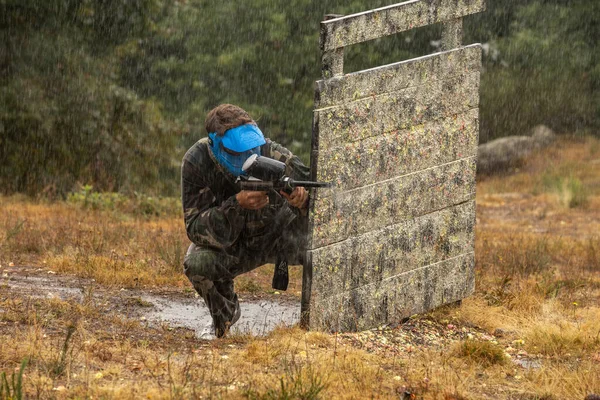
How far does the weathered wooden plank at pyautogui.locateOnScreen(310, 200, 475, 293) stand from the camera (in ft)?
19.4

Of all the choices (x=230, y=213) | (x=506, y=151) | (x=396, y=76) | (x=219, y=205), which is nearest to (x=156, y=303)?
(x=219, y=205)

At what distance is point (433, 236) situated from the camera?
6773 mm

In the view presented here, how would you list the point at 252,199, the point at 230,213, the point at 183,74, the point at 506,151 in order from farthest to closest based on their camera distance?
the point at 506,151 < the point at 183,74 < the point at 230,213 < the point at 252,199

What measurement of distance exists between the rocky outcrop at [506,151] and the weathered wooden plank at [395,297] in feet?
58.7

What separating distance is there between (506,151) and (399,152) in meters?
20.2

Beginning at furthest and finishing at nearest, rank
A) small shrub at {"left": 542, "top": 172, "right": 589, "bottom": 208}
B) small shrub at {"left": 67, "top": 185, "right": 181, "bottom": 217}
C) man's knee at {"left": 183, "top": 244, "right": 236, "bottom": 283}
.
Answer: small shrub at {"left": 542, "top": 172, "right": 589, "bottom": 208} < small shrub at {"left": 67, "top": 185, "right": 181, "bottom": 217} < man's knee at {"left": 183, "top": 244, "right": 236, "bottom": 283}

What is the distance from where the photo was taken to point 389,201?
249 inches

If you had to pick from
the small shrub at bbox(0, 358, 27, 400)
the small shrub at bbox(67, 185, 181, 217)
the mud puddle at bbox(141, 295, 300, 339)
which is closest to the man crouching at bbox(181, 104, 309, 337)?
the mud puddle at bbox(141, 295, 300, 339)

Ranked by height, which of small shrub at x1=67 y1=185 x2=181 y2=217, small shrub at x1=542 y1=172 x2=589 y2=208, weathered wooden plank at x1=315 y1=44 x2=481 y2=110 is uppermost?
weathered wooden plank at x1=315 y1=44 x2=481 y2=110

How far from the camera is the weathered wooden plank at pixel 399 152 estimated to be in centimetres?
584

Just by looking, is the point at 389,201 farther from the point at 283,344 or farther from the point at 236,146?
the point at 283,344

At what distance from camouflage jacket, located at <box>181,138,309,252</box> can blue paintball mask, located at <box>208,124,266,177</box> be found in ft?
0.35

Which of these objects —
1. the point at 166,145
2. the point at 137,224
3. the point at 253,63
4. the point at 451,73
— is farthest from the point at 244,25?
the point at 451,73

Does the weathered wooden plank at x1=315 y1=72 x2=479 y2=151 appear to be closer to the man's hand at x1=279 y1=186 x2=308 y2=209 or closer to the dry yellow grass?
the man's hand at x1=279 y1=186 x2=308 y2=209
